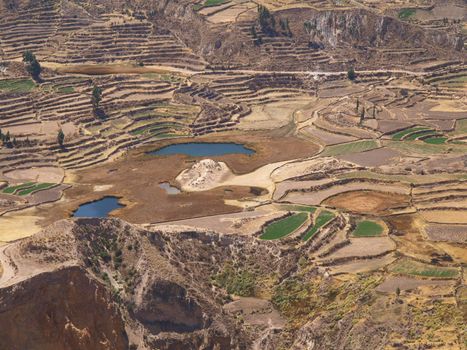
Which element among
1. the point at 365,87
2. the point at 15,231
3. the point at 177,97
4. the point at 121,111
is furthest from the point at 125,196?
the point at 365,87

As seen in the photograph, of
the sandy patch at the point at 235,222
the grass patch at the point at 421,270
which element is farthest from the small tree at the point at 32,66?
the grass patch at the point at 421,270

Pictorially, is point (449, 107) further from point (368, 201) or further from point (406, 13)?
point (368, 201)

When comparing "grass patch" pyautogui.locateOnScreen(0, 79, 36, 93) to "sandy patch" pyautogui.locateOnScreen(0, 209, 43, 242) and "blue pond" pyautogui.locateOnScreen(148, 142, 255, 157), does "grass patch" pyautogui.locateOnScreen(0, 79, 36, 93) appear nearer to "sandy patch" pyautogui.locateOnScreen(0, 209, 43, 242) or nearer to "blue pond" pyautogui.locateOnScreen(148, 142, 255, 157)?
"blue pond" pyautogui.locateOnScreen(148, 142, 255, 157)

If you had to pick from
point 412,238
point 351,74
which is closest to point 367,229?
point 412,238

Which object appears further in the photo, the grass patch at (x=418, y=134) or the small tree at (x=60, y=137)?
the grass patch at (x=418, y=134)

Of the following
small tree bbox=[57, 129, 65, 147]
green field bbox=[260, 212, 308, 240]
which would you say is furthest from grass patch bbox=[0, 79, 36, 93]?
green field bbox=[260, 212, 308, 240]

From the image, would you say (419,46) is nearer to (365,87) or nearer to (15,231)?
(365,87)

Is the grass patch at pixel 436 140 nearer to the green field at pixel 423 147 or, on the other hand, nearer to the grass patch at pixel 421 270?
the green field at pixel 423 147
